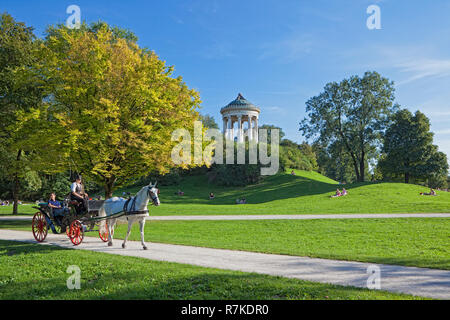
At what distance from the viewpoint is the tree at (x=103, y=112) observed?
1622 centimetres

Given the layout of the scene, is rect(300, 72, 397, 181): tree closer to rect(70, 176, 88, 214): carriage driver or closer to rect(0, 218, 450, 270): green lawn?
rect(0, 218, 450, 270): green lawn

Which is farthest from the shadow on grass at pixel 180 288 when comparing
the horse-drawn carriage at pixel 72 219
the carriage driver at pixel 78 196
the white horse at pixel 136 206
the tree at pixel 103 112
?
the tree at pixel 103 112

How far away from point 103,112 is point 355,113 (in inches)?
1730

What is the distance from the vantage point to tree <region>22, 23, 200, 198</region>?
16219 mm

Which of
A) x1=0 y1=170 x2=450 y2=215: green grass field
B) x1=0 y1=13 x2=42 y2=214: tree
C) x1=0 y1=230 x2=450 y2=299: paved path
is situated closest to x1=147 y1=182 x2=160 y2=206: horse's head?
x1=0 y1=230 x2=450 y2=299: paved path

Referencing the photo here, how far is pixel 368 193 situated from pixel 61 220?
3191cm

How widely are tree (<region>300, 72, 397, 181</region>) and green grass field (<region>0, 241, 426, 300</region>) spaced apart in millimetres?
47577

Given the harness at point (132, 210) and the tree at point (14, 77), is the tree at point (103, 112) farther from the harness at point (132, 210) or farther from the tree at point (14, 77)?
the harness at point (132, 210)

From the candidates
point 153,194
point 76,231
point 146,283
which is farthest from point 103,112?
point 146,283

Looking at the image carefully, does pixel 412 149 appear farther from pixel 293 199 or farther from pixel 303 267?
pixel 303 267

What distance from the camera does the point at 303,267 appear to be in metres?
8.22

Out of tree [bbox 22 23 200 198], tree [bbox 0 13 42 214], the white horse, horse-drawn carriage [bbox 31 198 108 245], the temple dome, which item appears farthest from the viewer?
the temple dome

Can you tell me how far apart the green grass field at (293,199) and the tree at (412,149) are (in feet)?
31.7
